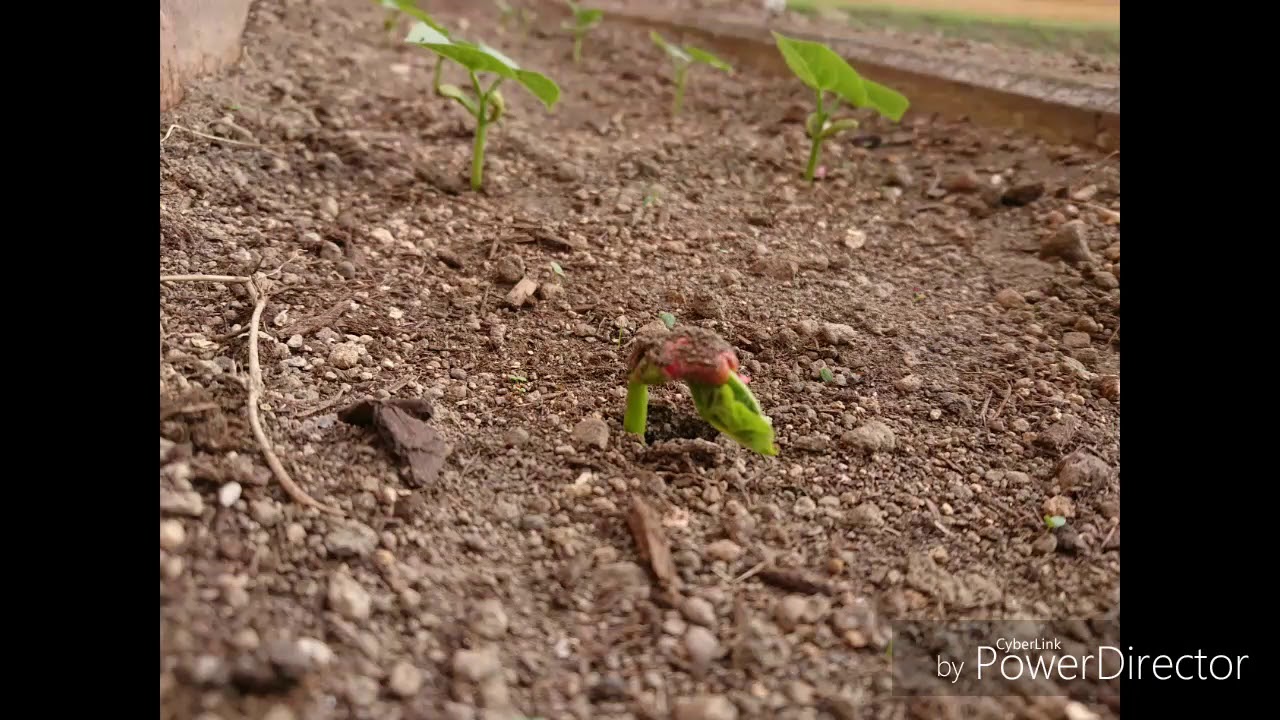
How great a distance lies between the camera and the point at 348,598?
84cm

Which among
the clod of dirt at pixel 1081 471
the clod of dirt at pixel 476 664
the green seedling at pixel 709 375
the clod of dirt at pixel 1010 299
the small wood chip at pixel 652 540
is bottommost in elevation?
the clod of dirt at pixel 476 664

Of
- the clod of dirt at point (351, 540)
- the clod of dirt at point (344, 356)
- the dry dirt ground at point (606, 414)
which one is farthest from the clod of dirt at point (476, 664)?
the clod of dirt at point (344, 356)

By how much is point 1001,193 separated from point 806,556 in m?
1.05

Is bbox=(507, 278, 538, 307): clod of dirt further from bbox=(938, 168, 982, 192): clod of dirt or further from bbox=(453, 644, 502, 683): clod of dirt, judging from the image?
bbox=(938, 168, 982, 192): clod of dirt

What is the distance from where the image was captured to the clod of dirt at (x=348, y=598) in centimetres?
84

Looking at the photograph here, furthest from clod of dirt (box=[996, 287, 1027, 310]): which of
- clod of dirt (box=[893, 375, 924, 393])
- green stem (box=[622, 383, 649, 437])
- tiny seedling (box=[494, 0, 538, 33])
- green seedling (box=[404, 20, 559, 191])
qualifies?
tiny seedling (box=[494, 0, 538, 33])

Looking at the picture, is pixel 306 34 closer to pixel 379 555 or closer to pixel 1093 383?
pixel 379 555

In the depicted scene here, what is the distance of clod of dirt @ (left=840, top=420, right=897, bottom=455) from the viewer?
1131 millimetres

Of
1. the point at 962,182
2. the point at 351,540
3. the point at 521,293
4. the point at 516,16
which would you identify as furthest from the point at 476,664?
the point at 516,16

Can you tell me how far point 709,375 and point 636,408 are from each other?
151 millimetres

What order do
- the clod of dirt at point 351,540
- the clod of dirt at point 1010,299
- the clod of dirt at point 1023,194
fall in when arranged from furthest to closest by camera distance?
1. the clod of dirt at point 1023,194
2. the clod of dirt at point 1010,299
3. the clod of dirt at point 351,540

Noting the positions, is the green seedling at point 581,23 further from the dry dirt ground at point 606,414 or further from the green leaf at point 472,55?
the green leaf at point 472,55

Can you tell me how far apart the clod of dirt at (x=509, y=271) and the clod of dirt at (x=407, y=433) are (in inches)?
13.9
